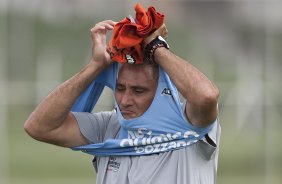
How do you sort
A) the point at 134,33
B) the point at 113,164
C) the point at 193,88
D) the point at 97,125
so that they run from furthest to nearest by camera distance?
the point at 97,125 → the point at 113,164 → the point at 134,33 → the point at 193,88

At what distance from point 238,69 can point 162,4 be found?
67.7 inches

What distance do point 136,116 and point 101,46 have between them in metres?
0.40

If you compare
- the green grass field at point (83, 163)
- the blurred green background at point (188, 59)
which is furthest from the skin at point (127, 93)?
the blurred green background at point (188, 59)

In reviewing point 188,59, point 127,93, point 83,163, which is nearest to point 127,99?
point 127,93

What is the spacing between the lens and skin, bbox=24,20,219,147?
4.44 m

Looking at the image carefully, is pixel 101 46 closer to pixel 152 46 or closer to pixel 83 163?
pixel 152 46

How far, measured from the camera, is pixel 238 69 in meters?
14.0

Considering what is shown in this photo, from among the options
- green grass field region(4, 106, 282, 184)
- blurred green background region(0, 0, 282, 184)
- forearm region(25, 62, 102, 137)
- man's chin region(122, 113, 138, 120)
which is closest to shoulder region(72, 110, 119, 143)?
forearm region(25, 62, 102, 137)

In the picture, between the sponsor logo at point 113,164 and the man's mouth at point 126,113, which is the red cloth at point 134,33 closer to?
the man's mouth at point 126,113

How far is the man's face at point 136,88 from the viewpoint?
15.2 ft

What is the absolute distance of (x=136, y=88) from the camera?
4.63 metres

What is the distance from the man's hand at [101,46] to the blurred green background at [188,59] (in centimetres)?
792

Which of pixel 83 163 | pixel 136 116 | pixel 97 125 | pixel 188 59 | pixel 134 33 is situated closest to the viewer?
pixel 134 33

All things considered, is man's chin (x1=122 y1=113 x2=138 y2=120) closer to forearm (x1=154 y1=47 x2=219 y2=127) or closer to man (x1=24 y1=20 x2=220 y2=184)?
man (x1=24 y1=20 x2=220 y2=184)
